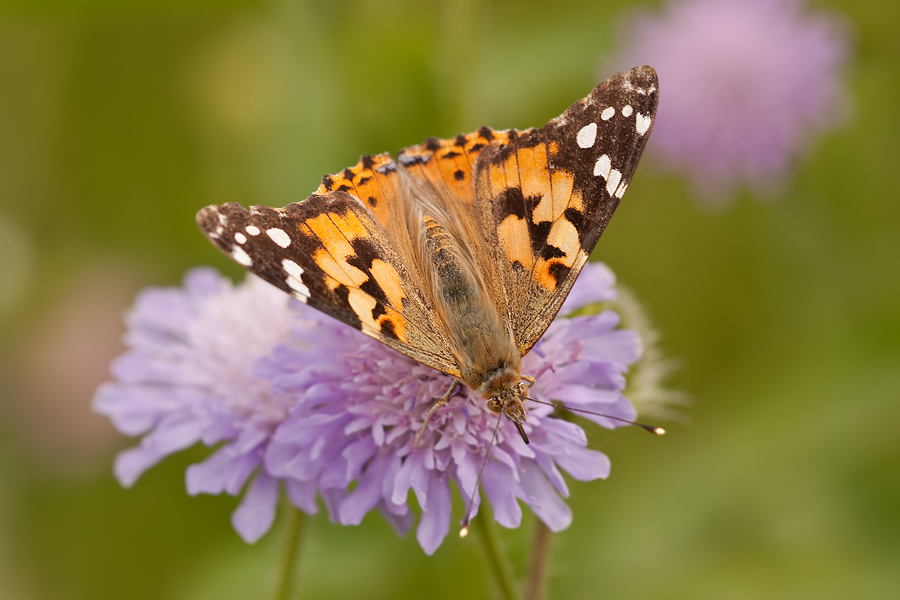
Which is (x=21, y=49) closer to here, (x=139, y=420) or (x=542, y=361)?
(x=139, y=420)

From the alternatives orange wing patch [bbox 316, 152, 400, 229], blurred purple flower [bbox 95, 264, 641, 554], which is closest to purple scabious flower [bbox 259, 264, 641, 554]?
blurred purple flower [bbox 95, 264, 641, 554]

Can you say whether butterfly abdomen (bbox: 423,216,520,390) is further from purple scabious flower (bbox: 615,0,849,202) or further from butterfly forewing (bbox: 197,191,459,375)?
purple scabious flower (bbox: 615,0,849,202)

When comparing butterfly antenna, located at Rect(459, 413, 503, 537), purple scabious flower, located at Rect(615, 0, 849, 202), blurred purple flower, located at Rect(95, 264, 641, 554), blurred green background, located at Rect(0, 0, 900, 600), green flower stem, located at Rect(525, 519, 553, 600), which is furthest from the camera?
purple scabious flower, located at Rect(615, 0, 849, 202)

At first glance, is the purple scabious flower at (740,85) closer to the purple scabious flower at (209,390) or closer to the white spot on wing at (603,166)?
the white spot on wing at (603,166)

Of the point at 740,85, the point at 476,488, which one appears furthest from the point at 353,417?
the point at 740,85

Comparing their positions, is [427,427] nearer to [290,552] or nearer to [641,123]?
[290,552]

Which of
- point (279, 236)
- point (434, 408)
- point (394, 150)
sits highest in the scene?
point (394, 150)

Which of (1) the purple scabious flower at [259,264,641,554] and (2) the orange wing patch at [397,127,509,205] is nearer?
(1) the purple scabious flower at [259,264,641,554]
